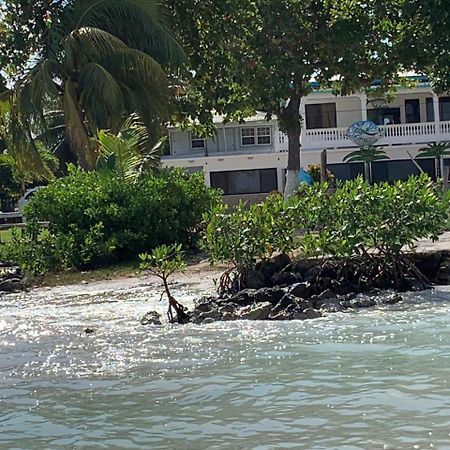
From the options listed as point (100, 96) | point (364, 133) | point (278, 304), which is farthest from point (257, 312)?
point (364, 133)

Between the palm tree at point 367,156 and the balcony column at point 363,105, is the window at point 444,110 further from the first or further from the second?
the palm tree at point 367,156

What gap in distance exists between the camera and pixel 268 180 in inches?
1699

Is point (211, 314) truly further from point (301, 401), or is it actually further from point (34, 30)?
point (34, 30)

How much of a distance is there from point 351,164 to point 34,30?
65.3 feet

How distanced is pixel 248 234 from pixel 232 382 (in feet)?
18.8

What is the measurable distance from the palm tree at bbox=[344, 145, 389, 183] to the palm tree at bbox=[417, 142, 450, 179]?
1.82 metres

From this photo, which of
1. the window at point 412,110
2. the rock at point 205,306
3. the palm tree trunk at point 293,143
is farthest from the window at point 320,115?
the rock at point 205,306

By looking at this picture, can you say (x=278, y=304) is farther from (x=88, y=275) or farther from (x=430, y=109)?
(x=430, y=109)

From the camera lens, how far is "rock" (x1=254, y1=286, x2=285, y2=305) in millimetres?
12508

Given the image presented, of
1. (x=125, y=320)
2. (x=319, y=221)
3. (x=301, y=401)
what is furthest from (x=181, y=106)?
(x=301, y=401)

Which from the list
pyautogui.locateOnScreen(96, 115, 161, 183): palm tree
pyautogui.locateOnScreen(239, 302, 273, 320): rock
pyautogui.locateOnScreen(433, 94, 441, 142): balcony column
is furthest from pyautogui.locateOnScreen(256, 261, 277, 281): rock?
pyautogui.locateOnScreen(433, 94, 441, 142): balcony column

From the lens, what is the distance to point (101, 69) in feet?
73.2

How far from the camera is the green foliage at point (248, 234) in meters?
13.8

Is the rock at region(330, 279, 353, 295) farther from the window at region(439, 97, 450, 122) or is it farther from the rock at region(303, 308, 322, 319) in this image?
the window at region(439, 97, 450, 122)
